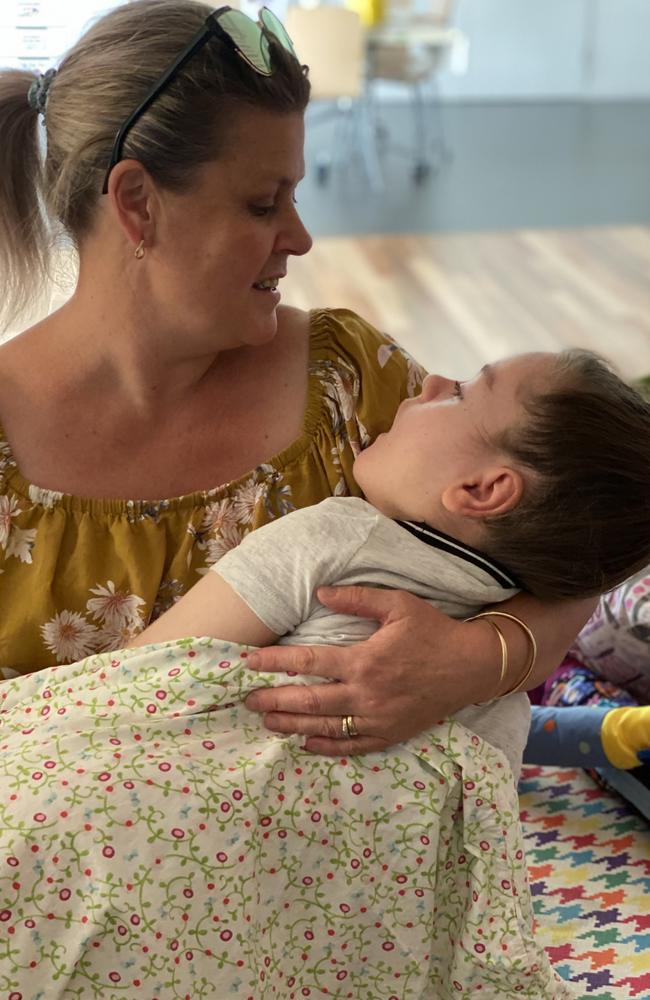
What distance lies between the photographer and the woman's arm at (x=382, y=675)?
1.55 m

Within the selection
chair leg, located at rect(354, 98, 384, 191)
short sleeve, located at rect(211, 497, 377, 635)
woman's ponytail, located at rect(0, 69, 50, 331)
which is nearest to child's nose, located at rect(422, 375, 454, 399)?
short sleeve, located at rect(211, 497, 377, 635)

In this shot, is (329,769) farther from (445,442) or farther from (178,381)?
(178,381)

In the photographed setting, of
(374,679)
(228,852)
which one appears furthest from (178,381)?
(228,852)

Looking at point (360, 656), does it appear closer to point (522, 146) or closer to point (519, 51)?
point (522, 146)

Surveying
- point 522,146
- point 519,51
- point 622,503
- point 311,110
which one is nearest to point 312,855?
point 622,503

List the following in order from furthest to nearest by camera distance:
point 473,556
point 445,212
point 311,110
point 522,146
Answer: point 311,110
point 522,146
point 445,212
point 473,556

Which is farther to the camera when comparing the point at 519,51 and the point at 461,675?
the point at 519,51

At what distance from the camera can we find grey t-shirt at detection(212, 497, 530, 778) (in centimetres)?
158

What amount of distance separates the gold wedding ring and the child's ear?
0.96 feet

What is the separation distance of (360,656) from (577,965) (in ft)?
2.42

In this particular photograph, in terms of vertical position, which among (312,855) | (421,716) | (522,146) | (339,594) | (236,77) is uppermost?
(236,77)

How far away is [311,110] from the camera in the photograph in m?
9.56

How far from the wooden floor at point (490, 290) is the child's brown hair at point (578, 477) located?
3.25 m

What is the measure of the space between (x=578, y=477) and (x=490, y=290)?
4.58 metres
